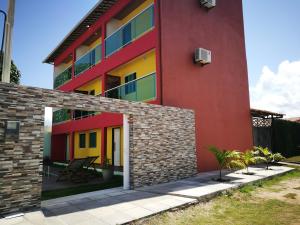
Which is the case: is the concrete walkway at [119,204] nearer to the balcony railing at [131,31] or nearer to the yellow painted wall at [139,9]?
the balcony railing at [131,31]

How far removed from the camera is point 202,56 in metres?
11.6

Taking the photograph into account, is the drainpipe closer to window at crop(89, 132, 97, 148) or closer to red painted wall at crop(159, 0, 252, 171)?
red painted wall at crop(159, 0, 252, 171)

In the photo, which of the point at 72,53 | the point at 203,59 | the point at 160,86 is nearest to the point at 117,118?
the point at 160,86

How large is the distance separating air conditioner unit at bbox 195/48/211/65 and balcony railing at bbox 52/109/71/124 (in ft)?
34.9

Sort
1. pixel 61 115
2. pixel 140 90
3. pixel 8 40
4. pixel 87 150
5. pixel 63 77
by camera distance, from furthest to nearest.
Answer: pixel 63 77 → pixel 61 115 → pixel 87 150 → pixel 140 90 → pixel 8 40

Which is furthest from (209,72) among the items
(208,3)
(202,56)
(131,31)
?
(131,31)

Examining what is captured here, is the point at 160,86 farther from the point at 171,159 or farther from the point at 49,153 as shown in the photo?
the point at 49,153

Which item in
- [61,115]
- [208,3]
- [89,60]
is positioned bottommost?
[61,115]

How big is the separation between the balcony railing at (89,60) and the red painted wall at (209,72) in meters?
6.06

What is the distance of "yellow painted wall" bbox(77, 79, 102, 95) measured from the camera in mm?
16859

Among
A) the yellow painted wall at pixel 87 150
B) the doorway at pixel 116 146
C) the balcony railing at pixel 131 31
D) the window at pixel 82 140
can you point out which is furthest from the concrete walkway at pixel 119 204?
the window at pixel 82 140

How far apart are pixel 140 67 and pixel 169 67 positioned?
119 inches

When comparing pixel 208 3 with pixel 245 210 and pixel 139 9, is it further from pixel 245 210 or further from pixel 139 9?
pixel 245 210

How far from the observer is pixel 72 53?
19.2 metres
